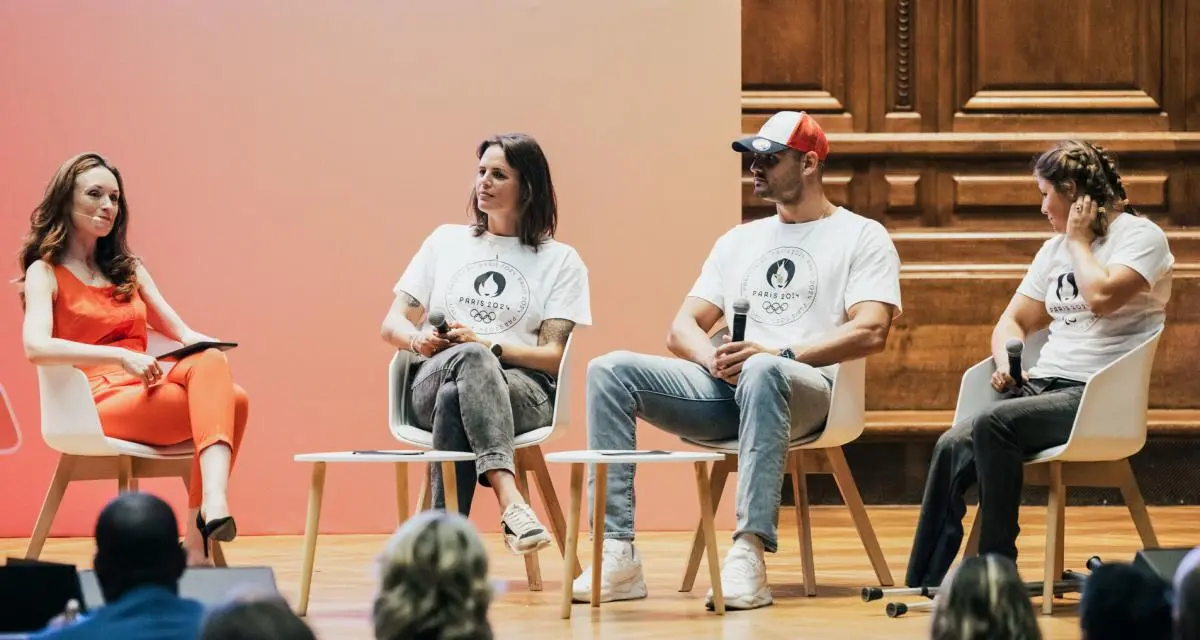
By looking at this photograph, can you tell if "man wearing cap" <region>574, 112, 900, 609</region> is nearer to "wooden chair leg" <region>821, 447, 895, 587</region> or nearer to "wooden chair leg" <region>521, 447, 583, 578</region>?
"wooden chair leg" <region>821, 447, 895, 587</region>

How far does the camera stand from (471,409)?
3326 millimetres

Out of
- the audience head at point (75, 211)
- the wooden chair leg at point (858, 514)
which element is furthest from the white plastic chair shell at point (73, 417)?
the wooden chair leg at point (858, 514)

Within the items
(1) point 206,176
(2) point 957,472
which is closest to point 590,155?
(1) point 206,176

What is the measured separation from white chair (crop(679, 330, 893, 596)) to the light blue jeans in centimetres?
3

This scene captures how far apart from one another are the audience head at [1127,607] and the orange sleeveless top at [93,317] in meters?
2.78

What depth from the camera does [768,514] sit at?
3.19 meters

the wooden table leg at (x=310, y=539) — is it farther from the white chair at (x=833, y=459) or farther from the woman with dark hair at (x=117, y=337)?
the white chair at (x=833, y=459)

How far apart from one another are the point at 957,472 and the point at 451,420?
44.1 inches

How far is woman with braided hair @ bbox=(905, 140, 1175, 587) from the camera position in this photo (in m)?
3.10

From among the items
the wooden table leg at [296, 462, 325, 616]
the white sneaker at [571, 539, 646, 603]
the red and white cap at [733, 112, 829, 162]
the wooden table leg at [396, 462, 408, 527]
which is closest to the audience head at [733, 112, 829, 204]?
the red and white cap at [733, 112, 829, 162]

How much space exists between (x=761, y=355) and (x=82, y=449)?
61.8 inches

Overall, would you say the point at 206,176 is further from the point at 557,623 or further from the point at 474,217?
the point at 557,623

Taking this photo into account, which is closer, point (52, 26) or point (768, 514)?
point (768, 514)

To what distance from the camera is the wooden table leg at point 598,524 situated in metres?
3.11
